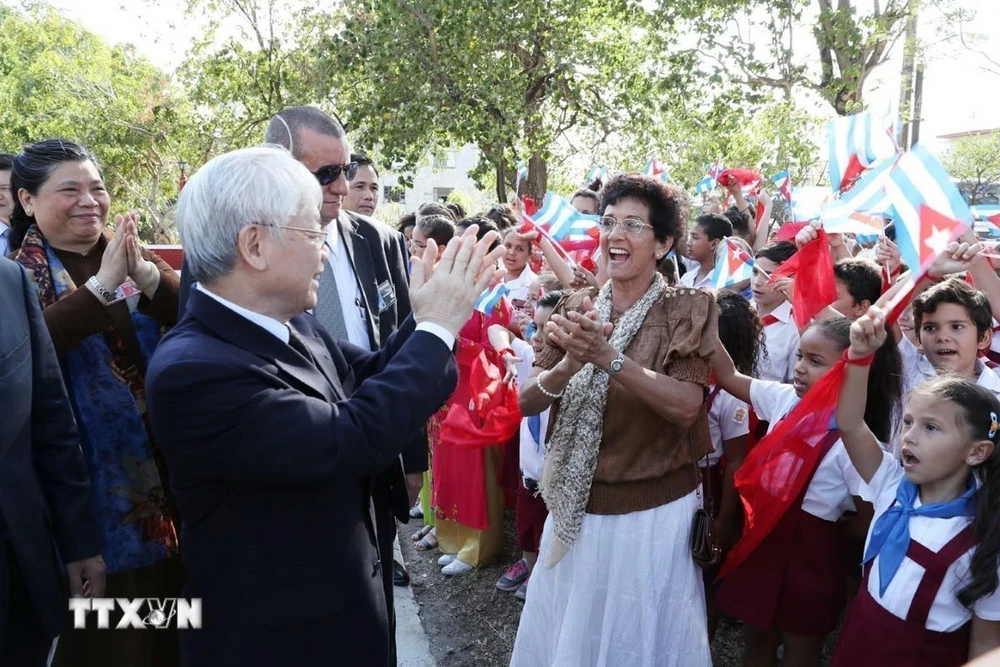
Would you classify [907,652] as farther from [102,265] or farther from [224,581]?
[102,265]

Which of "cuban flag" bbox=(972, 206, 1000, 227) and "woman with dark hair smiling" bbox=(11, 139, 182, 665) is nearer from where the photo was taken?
"woman with dark hair smiling" bbox=(11, 139, 182, 665)

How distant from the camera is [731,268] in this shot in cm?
473

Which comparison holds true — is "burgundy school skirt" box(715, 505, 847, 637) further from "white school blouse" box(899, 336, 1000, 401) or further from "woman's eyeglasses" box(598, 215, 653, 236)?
"woman's eyeglasses" box(598, 215, 653, 236)

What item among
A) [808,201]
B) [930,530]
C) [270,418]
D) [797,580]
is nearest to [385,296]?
[270,418]

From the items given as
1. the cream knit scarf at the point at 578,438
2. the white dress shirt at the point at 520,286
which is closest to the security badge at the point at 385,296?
the cream knit scarf at the point at 578,438

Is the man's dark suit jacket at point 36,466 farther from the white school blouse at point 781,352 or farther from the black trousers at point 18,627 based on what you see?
the white school blouse at point 781,352

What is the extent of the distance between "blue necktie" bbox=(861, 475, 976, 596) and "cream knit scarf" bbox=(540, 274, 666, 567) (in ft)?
3.01

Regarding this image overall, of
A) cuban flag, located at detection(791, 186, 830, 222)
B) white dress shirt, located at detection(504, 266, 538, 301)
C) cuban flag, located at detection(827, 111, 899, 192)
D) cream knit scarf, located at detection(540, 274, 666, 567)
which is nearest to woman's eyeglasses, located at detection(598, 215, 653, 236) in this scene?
cream knit scarf, located at detection(540, 274, 666, 567)

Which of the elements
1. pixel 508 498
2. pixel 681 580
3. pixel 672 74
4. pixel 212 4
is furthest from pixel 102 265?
pixel 212 4

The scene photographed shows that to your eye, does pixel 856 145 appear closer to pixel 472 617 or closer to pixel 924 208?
pixel 924 208

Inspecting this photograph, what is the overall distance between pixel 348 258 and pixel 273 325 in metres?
1.31

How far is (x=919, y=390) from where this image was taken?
2506mm

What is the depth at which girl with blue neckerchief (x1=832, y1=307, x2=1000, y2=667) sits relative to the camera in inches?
88.0

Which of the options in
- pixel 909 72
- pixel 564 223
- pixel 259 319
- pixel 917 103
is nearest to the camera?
pixel 259 319
